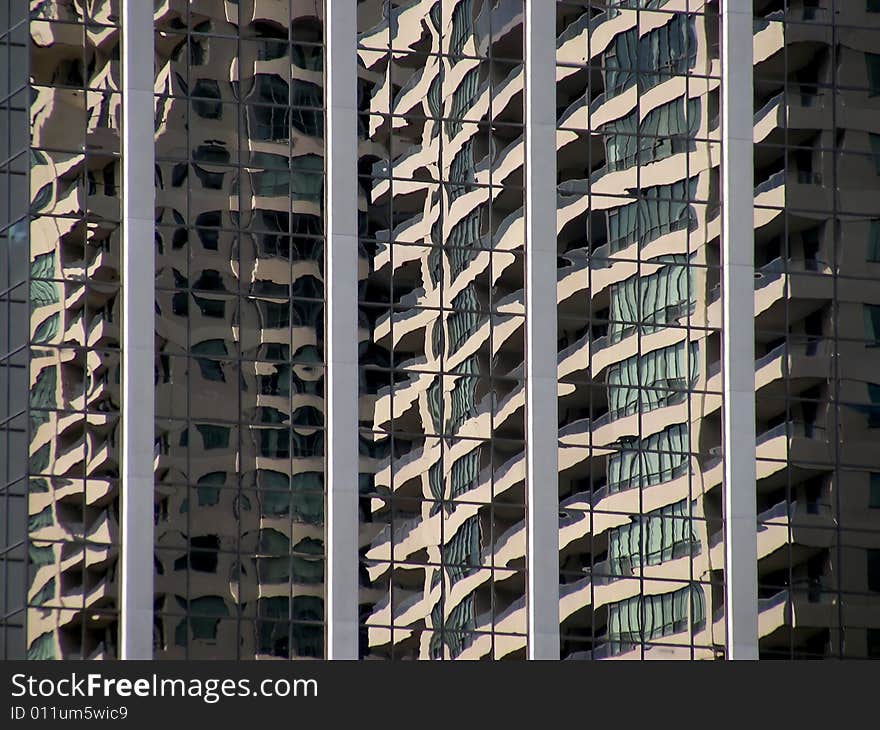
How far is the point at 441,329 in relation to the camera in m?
52.6

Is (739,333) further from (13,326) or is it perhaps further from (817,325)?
(13,326)

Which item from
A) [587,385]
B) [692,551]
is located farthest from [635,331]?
[692,551]

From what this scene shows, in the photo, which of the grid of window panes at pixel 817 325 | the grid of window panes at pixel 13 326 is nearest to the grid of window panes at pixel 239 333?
the grid of window panes at pixel 13 326

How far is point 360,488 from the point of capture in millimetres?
51688

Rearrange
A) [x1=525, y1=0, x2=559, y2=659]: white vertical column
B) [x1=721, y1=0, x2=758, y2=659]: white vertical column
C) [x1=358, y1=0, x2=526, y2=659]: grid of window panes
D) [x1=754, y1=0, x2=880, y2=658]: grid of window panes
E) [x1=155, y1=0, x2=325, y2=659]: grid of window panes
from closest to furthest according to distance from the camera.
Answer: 1. [x1=155, y1=0, x2=325, y2=659]: grid of window panes
2. [x1=358, y1=0, x2=526, y2=659]: grid of window panes
3. [x1=525, y1=0, x2=559, y2=659]: white vertical column
4. [x1=721, y1=0, x2=758, y2=659]: white vertical column
5. [x1=754, y1=0, x2=880, y2=658]: grid of window panes

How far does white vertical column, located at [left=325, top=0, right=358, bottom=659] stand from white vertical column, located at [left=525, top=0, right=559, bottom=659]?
4.44 metres

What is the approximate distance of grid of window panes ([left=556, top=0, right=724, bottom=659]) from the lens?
5259 centimetres

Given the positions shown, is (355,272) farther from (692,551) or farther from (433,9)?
(692,551)

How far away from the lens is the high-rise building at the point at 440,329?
5056cm

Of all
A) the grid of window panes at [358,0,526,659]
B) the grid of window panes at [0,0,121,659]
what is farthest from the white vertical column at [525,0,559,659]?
the grid of window panes at [0,0,121,659]

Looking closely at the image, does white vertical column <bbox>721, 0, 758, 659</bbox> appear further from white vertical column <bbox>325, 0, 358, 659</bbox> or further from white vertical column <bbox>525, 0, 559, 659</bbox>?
white vertical column <bbox>325, 0, 358, 659</bbox>

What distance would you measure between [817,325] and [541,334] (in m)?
7.38

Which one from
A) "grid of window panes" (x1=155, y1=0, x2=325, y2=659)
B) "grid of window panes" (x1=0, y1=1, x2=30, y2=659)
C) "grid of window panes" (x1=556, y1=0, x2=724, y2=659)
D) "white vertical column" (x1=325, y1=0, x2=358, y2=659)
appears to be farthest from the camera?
"grid of window panes" (x1=556, y1=0, x2=724, y2=659)

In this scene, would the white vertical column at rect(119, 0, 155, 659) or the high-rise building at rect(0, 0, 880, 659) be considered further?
the high-rise building at rect(0, 0, 880, 659)
